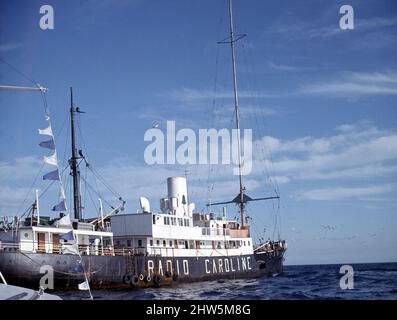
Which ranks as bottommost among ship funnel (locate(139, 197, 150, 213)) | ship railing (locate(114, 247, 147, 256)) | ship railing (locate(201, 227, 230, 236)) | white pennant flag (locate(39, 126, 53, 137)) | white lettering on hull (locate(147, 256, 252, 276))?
white lettering on hull (locate(147, 256, 252, 276))

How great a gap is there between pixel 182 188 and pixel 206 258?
15.4 ft

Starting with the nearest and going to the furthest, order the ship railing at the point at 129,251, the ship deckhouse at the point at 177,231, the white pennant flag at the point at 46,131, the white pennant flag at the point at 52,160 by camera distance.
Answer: the white pennant flag at the point at 46,131 → the white pennant flag at the point at 52,160 → the ship railing at the point at 129,251 → the ship deckhouse at the point at 177,231

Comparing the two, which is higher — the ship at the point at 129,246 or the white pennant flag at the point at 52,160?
the white pennant flag at the point at 52,160

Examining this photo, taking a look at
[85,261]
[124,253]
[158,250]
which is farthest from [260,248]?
[85,261]

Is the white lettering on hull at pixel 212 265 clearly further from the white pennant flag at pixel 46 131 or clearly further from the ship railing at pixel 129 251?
the white pennant flag at pixel 46 131

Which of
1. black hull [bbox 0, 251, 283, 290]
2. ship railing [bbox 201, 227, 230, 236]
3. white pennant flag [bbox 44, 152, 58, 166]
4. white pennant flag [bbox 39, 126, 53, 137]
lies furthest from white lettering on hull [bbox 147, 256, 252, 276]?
white pennant flag [bbox 39, 126, 53, 137]

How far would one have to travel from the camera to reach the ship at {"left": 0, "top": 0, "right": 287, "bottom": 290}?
2455 cm

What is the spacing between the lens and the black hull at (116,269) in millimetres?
24000

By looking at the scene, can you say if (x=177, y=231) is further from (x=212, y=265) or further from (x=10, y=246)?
(x=10, y=246)

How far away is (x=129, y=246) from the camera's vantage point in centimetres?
3203

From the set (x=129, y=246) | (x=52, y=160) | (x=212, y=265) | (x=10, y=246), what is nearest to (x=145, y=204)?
(x=129, y=246)

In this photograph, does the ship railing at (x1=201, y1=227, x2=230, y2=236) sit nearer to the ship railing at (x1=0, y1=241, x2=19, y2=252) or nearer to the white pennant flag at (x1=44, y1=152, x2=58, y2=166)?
the ship railing at (x1=0, y1=241, x2=19, y2=252)

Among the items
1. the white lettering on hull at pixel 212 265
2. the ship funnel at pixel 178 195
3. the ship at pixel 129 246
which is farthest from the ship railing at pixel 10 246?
the ship funnel at pixel 178 195
